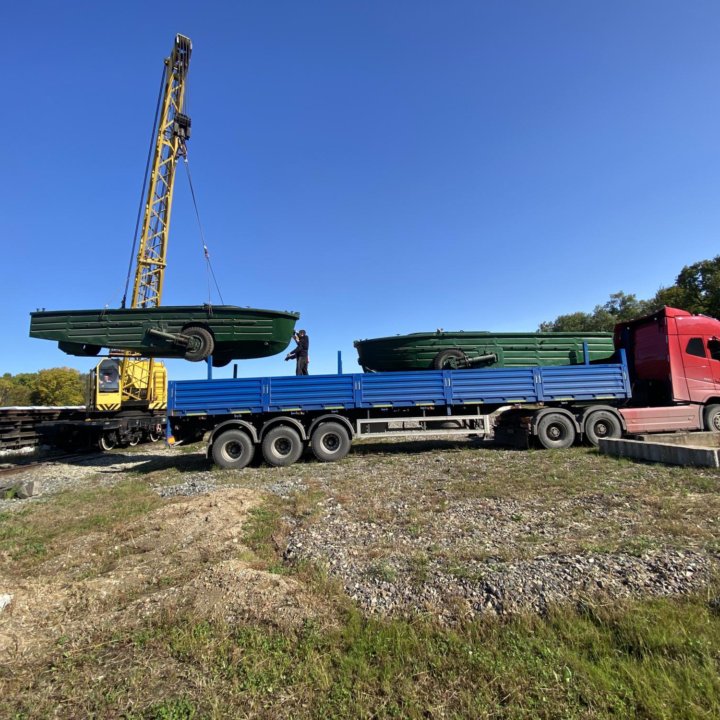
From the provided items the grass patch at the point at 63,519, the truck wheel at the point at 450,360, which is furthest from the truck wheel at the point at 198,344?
the truck wheel at the point at 450,360

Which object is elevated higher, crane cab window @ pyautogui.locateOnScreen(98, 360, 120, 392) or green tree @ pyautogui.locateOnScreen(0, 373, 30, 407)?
green tree @ pyautogui.locateOnScreen(0, 373, 30, 407)

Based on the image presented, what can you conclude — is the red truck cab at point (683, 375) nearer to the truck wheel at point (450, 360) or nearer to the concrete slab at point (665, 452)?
the concrete slab at point (665, 452)

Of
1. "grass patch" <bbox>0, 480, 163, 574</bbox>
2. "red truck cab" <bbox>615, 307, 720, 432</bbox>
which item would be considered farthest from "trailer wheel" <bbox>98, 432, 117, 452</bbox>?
"red truck cab" <bbox>615, 307, 720, 432</bbox>

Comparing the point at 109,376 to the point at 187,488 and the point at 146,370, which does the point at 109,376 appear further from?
the point at 187,488

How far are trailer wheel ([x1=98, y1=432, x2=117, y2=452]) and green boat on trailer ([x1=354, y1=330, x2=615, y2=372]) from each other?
11.3 metres

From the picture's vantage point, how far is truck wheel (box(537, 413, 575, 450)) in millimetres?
11031

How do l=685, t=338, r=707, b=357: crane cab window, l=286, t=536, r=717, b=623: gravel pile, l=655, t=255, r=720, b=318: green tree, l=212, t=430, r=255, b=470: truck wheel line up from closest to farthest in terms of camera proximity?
l=286, t=536, r=717, b=623: gravel pile → l=212, t=430, r=255, b=470: truck wheel → l=685, t=338, r=707, b=357: crane cab window → l=655, t=255, r=720, b=318: green tree

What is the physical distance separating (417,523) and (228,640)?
2961mm

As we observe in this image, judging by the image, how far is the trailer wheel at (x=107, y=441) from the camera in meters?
16.5

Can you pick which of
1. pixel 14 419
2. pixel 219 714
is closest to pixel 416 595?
pixel 219 714

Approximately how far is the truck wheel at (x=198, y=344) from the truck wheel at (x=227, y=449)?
222cm

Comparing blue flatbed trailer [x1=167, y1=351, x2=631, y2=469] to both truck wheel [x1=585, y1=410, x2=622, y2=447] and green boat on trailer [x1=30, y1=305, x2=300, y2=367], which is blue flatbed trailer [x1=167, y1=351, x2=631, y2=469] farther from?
green boat on trailer [x1=30, y1=305, x2=300, y2=367]

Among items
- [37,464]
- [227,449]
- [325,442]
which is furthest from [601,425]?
[37,464]

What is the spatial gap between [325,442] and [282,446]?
3.62 feet
